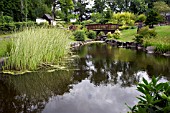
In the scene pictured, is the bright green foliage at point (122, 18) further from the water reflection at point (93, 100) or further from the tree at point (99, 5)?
the water reflection at point (93, 100)

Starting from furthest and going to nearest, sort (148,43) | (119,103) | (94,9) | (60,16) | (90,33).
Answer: (94,9), (60,16), (90,33), (148,43), (119,103)

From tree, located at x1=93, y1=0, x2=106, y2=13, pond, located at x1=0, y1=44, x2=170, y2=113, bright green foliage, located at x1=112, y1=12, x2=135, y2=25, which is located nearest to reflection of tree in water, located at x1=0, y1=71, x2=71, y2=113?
pond, located at x1=0, y1=44, x2=170, y2=113

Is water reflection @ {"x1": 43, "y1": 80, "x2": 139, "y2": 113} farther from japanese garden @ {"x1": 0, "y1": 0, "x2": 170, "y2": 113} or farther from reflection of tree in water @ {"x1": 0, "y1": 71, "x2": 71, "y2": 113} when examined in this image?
reflection of tree in water @ {"x1": 0, "y1": 71, "x2": 71, "y2": 113}

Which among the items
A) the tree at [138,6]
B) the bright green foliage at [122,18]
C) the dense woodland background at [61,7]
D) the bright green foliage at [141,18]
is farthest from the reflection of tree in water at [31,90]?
the tree at [138,6]

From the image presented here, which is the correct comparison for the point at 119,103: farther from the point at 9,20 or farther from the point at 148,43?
the point at 9,20

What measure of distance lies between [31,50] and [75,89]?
235 centimetres

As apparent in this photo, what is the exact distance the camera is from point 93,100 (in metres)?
5.04

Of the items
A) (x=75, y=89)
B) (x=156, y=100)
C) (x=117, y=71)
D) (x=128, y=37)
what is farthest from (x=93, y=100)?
(x=128, y=37)

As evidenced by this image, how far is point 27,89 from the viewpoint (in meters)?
5.74

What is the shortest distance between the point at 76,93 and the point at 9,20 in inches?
796

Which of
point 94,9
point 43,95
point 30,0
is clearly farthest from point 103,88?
point 94,9

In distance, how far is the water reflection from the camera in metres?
4.52

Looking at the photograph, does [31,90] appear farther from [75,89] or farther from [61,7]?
[61,7]

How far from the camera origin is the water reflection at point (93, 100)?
4.52 m
